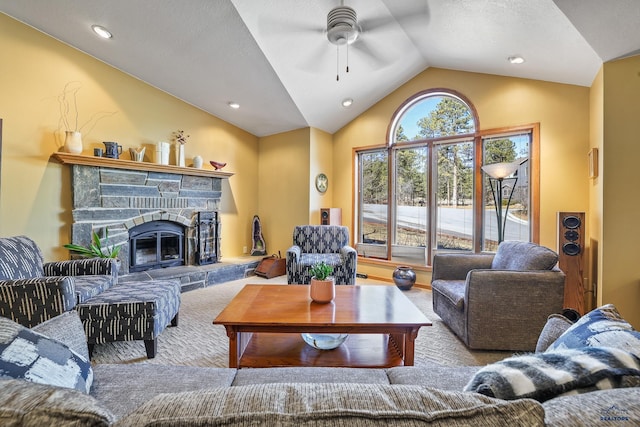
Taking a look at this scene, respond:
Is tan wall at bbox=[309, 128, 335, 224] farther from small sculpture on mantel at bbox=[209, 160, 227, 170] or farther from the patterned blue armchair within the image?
small sculpture on mantel at bbox=[209, 160, 227, 170]

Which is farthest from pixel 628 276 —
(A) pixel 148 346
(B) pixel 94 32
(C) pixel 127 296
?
(B) pixel 94 32

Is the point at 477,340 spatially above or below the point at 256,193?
below

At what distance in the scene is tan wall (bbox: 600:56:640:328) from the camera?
2592 millimetres

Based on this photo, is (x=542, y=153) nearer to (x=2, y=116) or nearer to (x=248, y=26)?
(x=248, y=26)

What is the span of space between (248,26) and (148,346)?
3.09 meters

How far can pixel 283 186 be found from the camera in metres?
5.32

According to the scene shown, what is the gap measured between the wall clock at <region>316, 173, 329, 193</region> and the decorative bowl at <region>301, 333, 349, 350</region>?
335 centimetres

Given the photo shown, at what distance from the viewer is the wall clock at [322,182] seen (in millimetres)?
5109

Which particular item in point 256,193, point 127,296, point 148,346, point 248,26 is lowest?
point 148,346

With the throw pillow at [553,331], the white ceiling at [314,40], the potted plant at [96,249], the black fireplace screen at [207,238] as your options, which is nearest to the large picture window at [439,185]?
the white ceiling at [314,40]

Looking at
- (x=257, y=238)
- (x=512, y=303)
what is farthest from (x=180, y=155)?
(x=512, y=303)

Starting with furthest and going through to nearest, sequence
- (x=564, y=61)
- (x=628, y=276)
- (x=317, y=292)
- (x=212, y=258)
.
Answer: (x=212, y=258)
(x=564, y=61)
(x=628, y=276)
(x=317, y=292)

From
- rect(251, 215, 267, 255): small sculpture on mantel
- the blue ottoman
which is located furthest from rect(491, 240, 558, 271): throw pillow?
rect(251, 215, 267, 255): small sculpture on mantel

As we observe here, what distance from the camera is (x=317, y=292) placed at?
2172 mm
